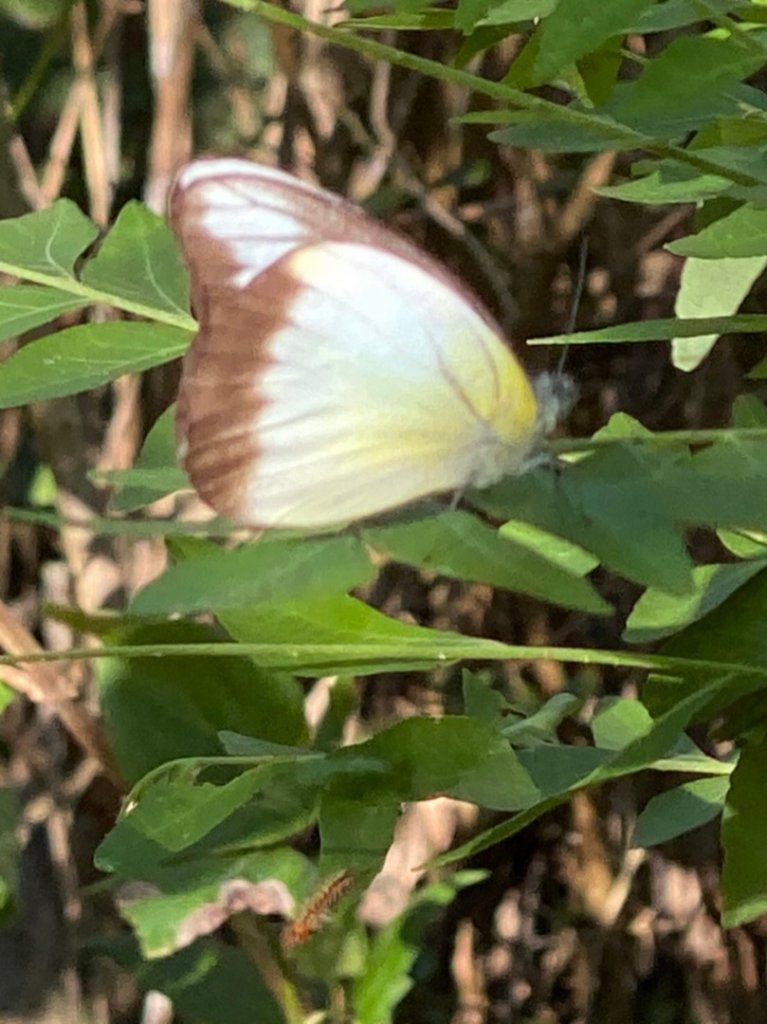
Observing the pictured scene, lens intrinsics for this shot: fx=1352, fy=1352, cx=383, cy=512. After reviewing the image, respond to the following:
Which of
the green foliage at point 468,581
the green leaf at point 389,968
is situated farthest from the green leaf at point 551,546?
the green leaf at point 389,968

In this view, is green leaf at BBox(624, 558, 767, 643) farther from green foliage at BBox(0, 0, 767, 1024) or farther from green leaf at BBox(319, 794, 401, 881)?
green leaf at BBox(319, 794, 401, 881)

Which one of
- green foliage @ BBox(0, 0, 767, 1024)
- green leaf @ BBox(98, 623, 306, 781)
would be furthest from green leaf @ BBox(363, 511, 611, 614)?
green leaf @ BBox(98, 623, 306, 781)

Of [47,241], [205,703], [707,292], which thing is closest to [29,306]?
[47,241]

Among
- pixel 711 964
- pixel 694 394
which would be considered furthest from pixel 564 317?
pixel 711 964

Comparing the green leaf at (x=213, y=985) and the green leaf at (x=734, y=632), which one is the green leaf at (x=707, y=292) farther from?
the green leaf at (x=213, y=985)

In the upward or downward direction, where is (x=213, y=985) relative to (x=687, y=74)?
downward

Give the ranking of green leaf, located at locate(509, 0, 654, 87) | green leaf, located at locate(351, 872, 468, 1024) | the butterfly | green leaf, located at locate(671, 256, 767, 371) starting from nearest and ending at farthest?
green leaf, located at locate(509, 0, 654, 87) < the butterfly < green leaf, located at locate(671, 256, 767, 371) < green leaf, located at locate(351, 872, 468, 1024)

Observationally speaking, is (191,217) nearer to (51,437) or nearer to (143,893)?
(143,893)

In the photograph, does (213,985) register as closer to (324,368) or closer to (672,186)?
(324,368)
